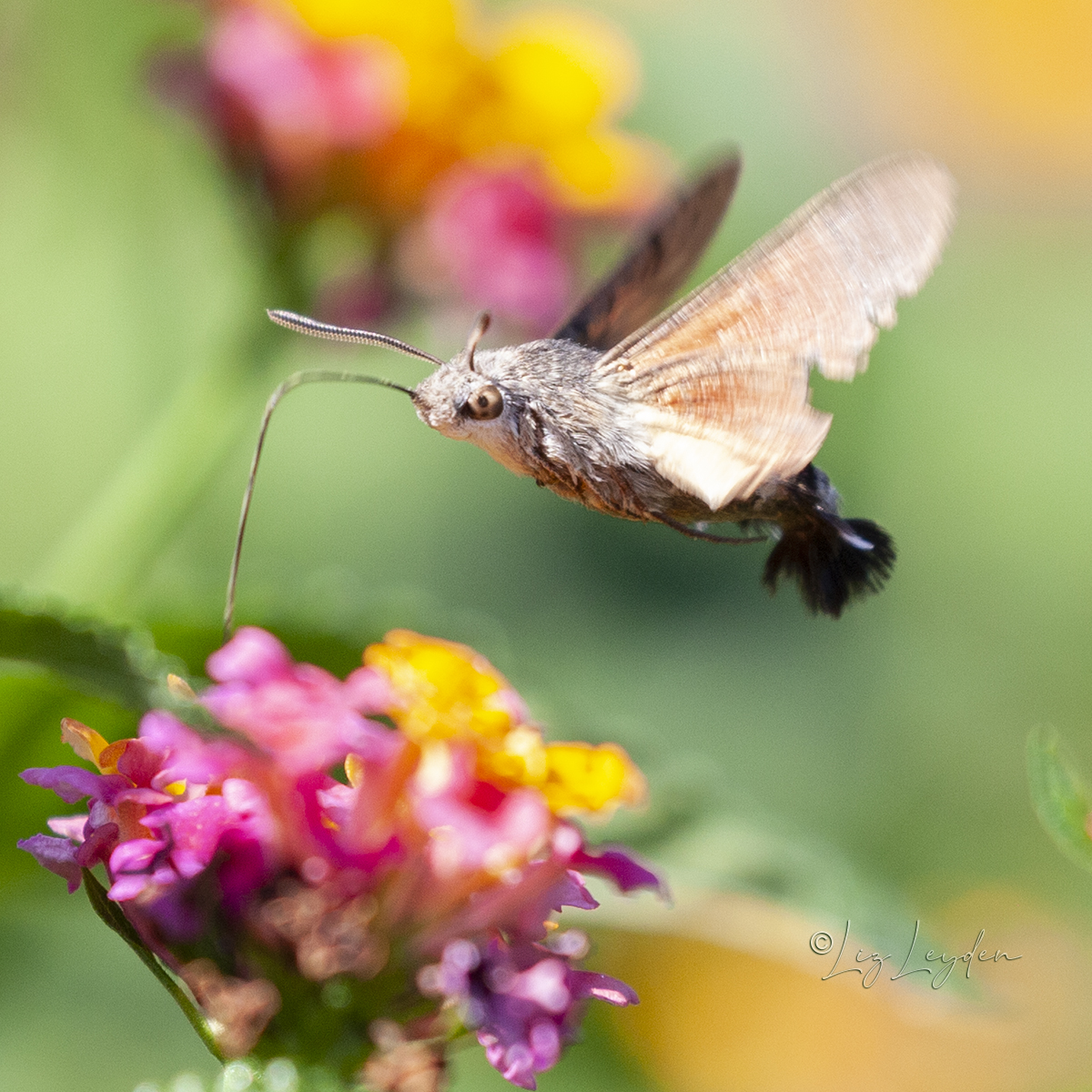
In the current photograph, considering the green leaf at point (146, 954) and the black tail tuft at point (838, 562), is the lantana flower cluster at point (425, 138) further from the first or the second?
the green leaf at point (146, 954)

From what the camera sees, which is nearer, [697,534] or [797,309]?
[797,309]

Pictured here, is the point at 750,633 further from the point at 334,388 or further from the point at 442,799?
the point at 442,799

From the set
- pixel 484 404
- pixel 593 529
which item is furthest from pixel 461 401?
pixel 593 529

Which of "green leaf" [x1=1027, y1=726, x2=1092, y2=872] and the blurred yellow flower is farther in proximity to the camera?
the blurred yellow flower

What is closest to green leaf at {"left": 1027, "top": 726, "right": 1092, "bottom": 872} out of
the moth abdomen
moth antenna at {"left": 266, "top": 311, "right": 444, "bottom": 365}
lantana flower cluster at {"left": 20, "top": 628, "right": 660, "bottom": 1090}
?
lantana flower cluster at {"left": 20, "top": 628, "right": 660, "bottom": 1090}

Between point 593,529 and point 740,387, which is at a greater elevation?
point 740,387

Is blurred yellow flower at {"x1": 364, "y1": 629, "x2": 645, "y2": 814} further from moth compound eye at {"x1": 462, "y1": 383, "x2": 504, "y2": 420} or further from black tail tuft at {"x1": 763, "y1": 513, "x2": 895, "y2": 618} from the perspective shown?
black tail tuft at {"x1": 763, "y1": 513, "x2": 895, "y2": 618}

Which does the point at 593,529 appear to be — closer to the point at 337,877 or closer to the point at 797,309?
the point at 797,309
